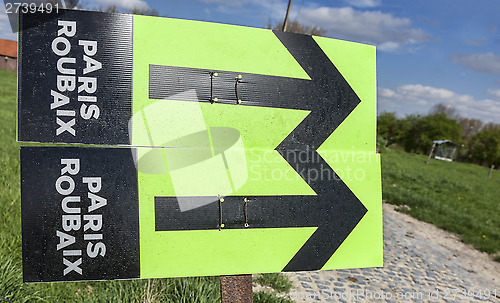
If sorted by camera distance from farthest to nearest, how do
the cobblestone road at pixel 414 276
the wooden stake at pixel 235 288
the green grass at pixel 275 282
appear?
the cobblestone road at pixel 414 276
the green grass at pixel 275 282
the wooden stake at pixel 235 288

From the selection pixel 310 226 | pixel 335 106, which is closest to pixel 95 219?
pixel 310 226

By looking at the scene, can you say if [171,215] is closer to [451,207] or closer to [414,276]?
[414,276]

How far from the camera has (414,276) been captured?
552 centimetres

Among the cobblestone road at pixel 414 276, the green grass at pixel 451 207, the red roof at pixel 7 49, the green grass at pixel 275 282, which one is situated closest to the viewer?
the green grass at pixel 275 282

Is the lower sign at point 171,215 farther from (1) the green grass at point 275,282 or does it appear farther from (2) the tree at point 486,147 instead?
(2) the tree at point 486,147

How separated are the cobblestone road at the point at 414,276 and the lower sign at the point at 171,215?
2652 millimetres

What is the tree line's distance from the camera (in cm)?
4344

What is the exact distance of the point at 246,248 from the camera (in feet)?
6.25

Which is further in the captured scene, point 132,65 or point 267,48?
point 267,48

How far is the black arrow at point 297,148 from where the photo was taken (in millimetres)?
1834

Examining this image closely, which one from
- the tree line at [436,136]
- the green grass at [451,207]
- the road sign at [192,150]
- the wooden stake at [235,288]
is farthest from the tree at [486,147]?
the wooden stake at [235,288]

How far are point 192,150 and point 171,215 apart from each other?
369 mm

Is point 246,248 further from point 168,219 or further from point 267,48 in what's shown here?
point 267,48

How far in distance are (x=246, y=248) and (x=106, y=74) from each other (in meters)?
1.21
